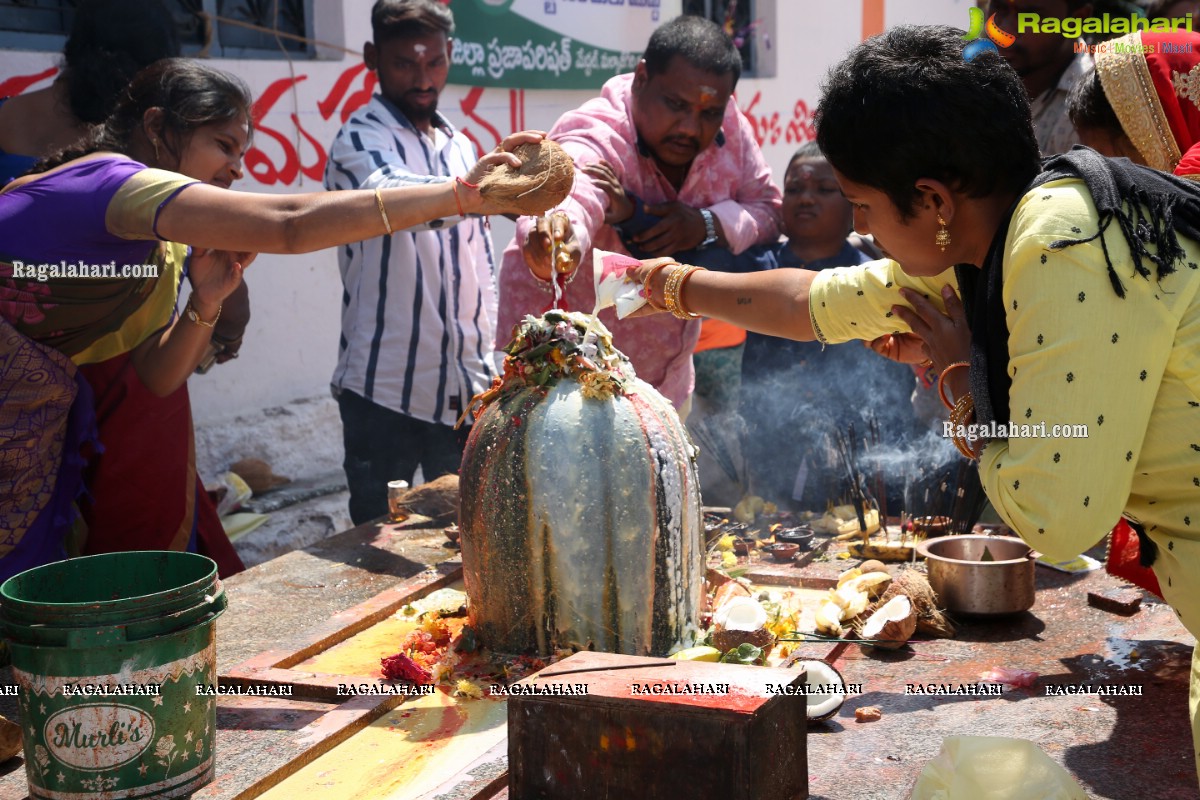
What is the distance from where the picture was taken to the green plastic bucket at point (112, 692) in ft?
9.41

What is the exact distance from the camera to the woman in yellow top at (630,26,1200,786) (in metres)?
2.01

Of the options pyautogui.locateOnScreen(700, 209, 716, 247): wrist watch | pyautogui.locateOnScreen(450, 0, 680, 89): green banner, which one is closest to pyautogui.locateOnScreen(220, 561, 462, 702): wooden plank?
pyautogui.locateOnScreen(700, 209, 716, 247): wrist watch

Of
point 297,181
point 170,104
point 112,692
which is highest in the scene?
point 170,104

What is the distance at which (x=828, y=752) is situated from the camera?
318 cm

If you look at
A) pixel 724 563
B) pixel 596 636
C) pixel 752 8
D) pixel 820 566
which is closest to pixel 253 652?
pixel 596 636

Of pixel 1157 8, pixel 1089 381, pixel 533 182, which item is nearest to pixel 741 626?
pixel 533 182

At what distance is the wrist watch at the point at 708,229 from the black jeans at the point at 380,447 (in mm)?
1582

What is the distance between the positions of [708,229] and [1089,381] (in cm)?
359

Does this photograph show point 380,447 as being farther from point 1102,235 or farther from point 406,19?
point 1102,235

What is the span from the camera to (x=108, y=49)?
4770 mm

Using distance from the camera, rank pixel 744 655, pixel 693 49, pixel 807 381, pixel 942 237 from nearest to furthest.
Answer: pixel 942 237 < pixel 744 655 < pixel 693 49 < pixel 807 381

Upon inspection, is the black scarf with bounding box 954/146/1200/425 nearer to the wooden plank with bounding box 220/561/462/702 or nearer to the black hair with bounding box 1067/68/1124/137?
the black hair with bounding box 1067/68/1124/137

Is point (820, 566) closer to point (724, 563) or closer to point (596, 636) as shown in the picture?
point (724, 563)

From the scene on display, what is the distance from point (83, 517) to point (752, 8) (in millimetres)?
8273
